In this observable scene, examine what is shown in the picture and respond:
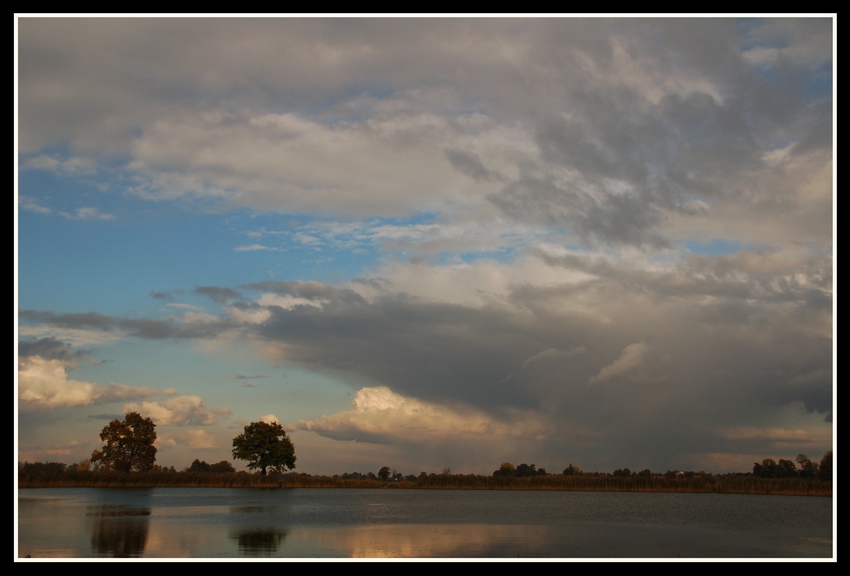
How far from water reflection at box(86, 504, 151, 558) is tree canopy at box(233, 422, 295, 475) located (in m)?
52.2

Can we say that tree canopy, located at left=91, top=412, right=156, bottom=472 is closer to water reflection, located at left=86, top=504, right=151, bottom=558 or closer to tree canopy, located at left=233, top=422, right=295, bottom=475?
tree canopy, located at left=233, top=422, right=295, bottom=475

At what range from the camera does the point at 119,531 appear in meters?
32.8

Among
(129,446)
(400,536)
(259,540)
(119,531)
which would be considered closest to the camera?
(259,540)

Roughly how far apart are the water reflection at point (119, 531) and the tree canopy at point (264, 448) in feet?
171

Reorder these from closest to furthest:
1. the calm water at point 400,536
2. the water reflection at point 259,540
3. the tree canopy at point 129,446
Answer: the water reflection at point 259,540 < the calm water at point 400,536 < the tree canopy at point 129,446

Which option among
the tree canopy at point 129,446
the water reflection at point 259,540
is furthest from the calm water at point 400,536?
the tree canopy at point 129,446

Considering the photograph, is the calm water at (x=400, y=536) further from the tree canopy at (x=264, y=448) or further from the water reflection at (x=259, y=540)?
the tree canopy at (x=264, y=448)

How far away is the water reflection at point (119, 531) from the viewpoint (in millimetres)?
26130

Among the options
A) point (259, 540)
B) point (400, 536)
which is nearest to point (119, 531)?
point (259, 540)

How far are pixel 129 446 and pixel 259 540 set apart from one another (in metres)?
69.4

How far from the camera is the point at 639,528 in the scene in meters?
39.8

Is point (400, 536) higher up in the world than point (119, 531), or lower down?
lower down

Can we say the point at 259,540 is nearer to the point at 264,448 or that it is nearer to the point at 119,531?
the point at 119,531
